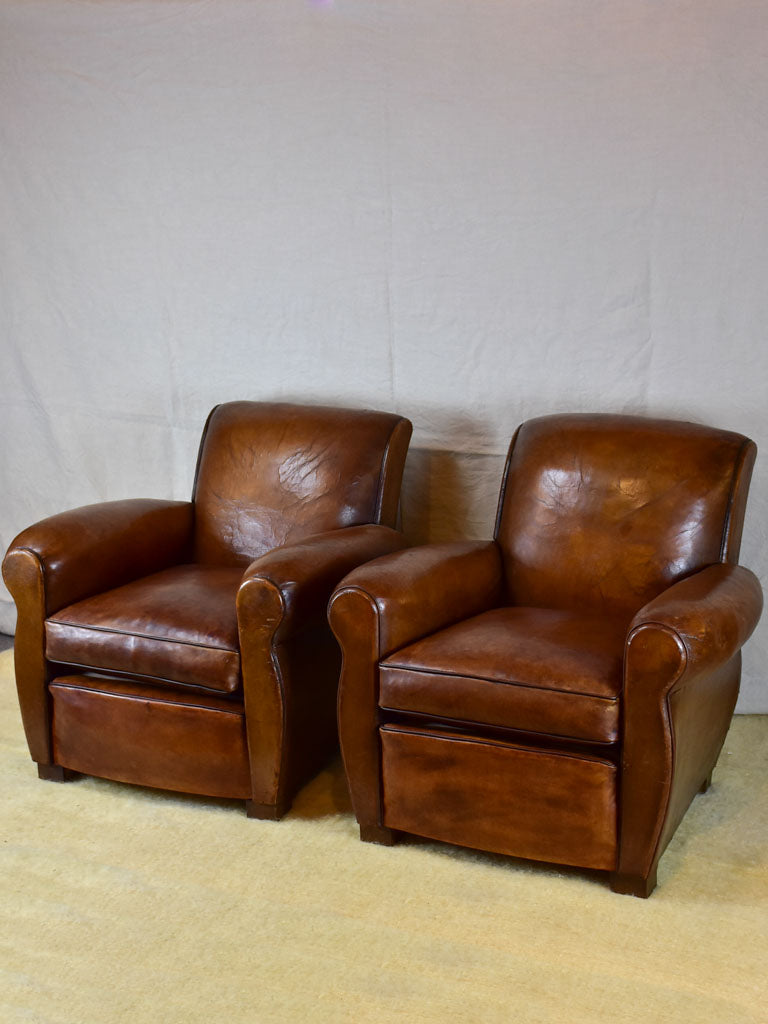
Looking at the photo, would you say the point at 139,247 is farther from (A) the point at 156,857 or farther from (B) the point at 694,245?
(A) the point at 156,857

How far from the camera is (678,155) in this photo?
2951 millimetres

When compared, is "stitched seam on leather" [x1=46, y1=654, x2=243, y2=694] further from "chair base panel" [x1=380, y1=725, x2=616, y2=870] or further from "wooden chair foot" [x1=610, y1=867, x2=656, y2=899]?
"wooden chair foot" [x1=610, y1=867, x2=656, y2=899]

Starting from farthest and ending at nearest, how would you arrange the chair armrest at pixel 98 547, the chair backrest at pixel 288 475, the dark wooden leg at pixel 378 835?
the chair backrest at pixel 288 475 → the chair armrest at pixel 98 547 → the dark wooden leg at pixel 378 835

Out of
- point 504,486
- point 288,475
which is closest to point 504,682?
point 504,486

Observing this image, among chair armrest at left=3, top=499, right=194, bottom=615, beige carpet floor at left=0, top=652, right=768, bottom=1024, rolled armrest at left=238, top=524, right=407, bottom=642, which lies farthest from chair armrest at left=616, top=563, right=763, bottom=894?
chair armrest at left=3, top=499, right=194, bottom=615

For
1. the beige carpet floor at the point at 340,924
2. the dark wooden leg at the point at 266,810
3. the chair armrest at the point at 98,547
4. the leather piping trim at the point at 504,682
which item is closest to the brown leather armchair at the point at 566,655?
the leather piping trim at the point at 504,682

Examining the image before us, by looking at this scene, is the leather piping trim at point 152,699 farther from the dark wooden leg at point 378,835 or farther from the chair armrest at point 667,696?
the chair armrest at point 667,696

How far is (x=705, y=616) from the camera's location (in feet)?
7.37

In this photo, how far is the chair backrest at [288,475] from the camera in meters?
3.08

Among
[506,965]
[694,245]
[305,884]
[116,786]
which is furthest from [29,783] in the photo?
[694,245]

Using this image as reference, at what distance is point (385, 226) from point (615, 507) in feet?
3.60

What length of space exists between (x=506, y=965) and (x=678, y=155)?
1999 mm

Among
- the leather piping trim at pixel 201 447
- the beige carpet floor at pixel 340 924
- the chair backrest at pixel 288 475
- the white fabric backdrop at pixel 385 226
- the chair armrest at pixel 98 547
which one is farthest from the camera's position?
the leather piping trim at pixel 201 447

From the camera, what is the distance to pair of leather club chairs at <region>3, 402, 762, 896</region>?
2.34 m
